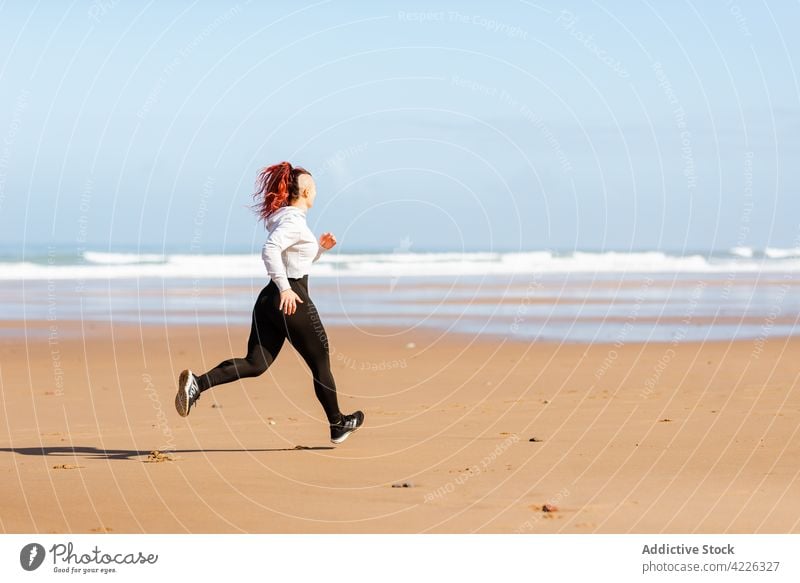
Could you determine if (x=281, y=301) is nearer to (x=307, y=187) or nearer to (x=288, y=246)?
(x=288, y=246)

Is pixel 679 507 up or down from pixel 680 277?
down

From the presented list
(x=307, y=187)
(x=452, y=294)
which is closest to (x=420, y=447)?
(x=307, y=187)

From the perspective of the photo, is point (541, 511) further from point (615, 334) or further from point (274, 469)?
point (615, 334)

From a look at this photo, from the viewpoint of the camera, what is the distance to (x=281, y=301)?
9.18 m

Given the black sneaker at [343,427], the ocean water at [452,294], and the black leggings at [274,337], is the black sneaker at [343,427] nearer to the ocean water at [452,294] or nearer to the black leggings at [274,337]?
the black leggings at [274,337]

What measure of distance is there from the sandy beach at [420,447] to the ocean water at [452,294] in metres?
5.53

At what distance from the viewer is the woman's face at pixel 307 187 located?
955cm

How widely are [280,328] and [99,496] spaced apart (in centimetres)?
220

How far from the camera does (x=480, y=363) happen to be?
16.4 meters
